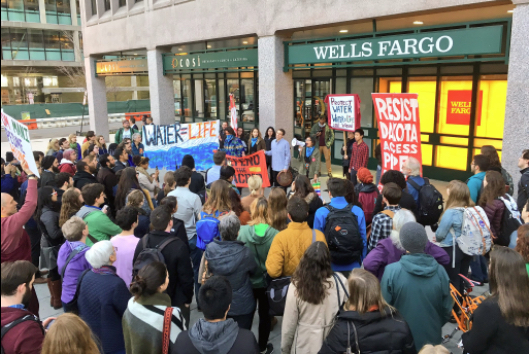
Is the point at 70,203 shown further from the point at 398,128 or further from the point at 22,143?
the point at 398,128

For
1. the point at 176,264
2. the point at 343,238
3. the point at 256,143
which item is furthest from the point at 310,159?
the point at 176,264

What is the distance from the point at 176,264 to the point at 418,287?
2.32 metres

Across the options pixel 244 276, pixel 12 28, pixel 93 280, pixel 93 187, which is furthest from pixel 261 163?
pixel 12 28

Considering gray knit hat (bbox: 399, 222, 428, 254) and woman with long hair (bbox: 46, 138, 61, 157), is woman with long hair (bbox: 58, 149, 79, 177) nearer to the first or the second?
woman with long hair (bbox: 46, 138, 61, 157)

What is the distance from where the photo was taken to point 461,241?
5062 mm

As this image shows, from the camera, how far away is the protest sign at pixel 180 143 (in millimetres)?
11656

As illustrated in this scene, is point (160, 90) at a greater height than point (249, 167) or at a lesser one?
greater

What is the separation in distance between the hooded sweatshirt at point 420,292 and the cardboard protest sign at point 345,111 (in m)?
5.93

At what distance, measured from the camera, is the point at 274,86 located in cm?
1242

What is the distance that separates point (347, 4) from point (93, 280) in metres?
9.03

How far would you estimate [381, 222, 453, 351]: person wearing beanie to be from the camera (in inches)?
141

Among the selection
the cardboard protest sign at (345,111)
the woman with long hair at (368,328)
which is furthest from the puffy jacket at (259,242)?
the cardboard protest sign at (345,111)

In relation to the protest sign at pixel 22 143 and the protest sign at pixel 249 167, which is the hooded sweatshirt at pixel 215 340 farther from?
the protest sign at pixel 249 167

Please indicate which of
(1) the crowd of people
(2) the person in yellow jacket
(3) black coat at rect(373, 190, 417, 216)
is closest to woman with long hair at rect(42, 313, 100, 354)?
(1) the crowd of people
